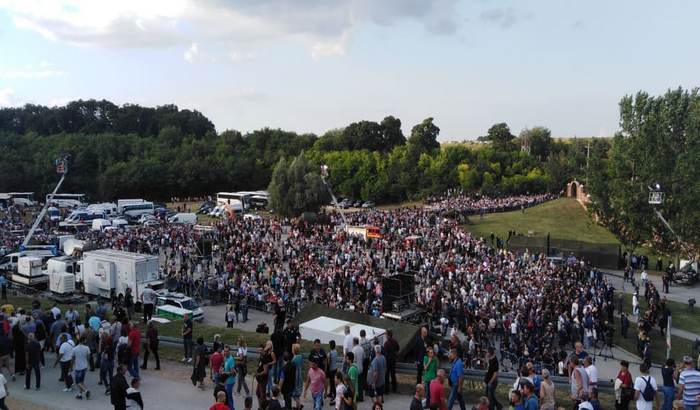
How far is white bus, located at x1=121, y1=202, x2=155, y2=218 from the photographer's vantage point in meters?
56.3

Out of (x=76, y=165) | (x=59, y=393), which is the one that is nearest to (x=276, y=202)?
(x=76, y=165)

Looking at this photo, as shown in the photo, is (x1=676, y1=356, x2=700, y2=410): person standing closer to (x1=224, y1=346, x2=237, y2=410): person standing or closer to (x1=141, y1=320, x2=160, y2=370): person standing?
(x1=224, y1=346, x2=237, y2=410): person standing

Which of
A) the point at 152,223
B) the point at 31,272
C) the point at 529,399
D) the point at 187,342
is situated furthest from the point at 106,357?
the point at 152,223

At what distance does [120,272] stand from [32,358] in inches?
516

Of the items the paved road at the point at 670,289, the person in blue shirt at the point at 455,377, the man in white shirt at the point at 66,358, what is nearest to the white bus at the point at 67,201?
the man in white shirt at the point at 66,358

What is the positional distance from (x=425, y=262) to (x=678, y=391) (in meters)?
20.0

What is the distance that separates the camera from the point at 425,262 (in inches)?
1143

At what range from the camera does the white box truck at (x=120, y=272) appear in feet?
78.1

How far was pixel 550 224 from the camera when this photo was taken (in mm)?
52344

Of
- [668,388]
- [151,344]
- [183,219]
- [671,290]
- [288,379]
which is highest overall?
[668,388]

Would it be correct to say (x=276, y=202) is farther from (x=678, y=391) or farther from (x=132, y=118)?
(x=132, y=118)

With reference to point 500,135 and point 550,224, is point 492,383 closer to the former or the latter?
point 550,224

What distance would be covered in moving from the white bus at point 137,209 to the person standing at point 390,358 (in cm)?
5014

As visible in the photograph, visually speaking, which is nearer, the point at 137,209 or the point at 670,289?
the point at 670,289
